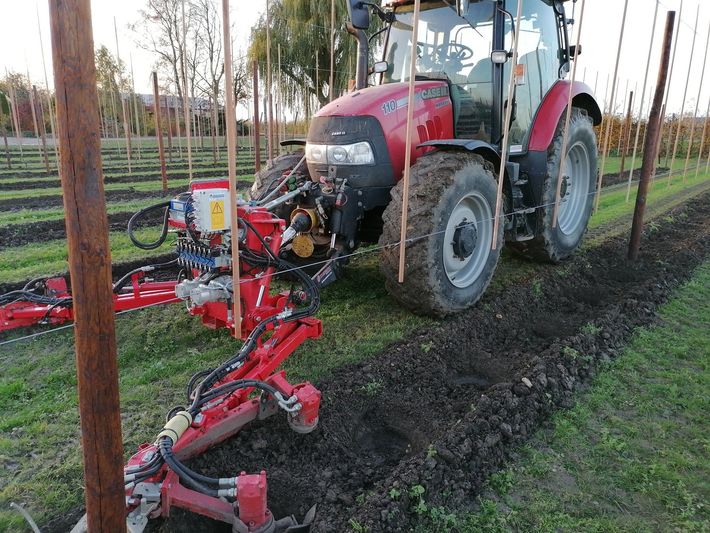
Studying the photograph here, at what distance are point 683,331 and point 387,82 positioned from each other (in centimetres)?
334

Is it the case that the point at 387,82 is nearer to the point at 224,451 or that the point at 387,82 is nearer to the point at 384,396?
the point at 384,396

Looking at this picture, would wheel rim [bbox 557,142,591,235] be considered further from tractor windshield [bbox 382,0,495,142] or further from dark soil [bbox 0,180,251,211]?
dark soil [bbox 0,180,251,211]

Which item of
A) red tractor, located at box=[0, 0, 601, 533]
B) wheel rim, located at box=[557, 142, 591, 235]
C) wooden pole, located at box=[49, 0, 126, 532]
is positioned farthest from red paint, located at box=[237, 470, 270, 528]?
wheel rim, located at box=[557, 142, 591, 235]

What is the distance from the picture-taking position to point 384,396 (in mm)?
3279

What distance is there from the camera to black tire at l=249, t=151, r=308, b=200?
482 centimetres

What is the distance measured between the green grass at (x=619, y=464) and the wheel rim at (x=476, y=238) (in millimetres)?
1304

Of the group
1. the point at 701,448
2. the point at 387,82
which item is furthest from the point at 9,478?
the point at 387,82

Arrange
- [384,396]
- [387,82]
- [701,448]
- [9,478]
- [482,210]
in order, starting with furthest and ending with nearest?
1. [387,82]
2. [482,210]
3. [384,396]
4. [701,448]
5. [9,478]

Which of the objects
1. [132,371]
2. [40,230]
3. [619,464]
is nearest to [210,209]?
[132,371]

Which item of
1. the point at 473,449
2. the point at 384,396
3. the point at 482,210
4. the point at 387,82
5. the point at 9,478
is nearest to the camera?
the point at 9,478

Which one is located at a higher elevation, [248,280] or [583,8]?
[583,8]

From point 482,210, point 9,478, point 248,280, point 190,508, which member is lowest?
point 9,478

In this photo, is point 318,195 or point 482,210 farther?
point 482,210

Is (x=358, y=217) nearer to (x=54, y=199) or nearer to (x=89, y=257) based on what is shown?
(x=89, y=257)
